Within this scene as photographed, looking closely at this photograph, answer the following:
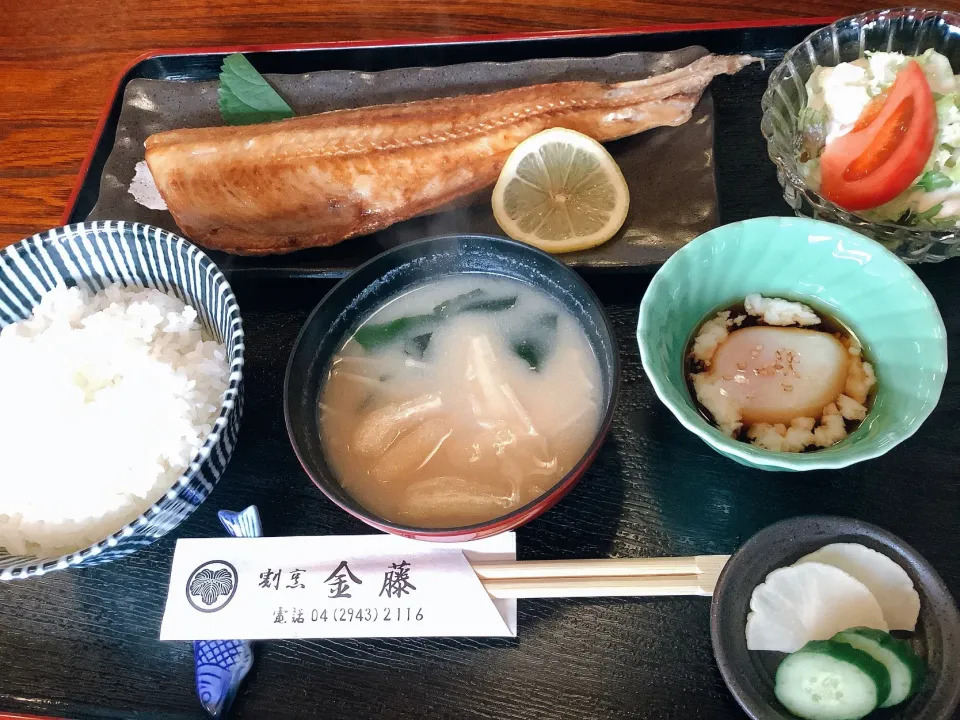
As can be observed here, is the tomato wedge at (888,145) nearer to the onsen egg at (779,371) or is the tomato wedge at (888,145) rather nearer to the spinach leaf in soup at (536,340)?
the onsen egg at (779,371)

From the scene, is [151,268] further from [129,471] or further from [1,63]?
[1,63]

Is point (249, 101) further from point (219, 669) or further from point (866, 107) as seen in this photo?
point (866, 107)

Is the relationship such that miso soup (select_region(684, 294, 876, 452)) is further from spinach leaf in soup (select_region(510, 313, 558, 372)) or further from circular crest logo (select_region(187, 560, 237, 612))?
circular crest logo (select_region(187, 560, 237, 612))

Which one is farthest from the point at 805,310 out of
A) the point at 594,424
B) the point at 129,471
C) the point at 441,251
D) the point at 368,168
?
the point at 129,471

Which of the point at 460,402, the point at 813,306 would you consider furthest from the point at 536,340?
the point at 813,306

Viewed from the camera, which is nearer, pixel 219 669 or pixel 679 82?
pixel 219 669

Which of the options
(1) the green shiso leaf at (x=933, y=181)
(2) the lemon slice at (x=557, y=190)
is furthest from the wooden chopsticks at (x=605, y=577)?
(1) the green shiso leaf at (x=933, y=181)

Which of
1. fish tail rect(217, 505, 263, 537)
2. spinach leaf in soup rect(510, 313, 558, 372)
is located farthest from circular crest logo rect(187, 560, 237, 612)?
spinach leaf in soup rect(510, 313, 558, 372)
